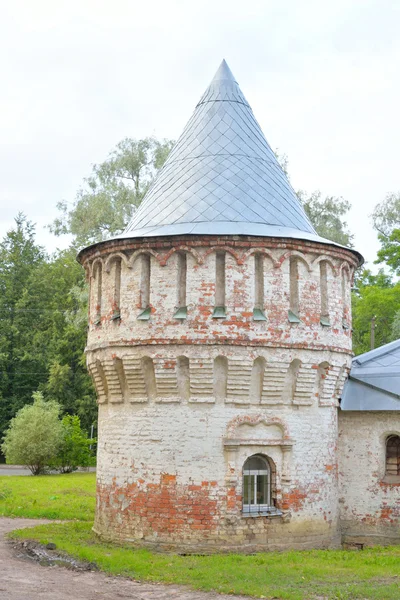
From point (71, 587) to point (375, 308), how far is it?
84.7 feet

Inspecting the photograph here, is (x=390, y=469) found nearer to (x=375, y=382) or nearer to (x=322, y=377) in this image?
(x=375, y=382)

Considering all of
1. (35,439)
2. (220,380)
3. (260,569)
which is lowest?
(260,569)

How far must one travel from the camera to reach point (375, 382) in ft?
51.0

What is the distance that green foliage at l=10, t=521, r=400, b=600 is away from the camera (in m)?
10.4

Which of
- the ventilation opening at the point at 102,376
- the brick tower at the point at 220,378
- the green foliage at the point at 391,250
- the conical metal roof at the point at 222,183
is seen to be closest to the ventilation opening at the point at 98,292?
the brick tower at the point at 220,378

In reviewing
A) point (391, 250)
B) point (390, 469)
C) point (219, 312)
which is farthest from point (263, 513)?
point (391, 250)

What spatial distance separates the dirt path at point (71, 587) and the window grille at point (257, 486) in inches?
119

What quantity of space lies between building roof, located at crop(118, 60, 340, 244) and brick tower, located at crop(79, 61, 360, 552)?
0.22 ft

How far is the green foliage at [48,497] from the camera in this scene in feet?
61.8

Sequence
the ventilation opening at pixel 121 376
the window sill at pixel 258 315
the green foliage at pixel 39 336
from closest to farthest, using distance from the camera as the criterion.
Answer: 1. the window sill at pixel 258 315
2. the ventilation opening at pixel 121 376
3. the green foliage at pixel 39 336

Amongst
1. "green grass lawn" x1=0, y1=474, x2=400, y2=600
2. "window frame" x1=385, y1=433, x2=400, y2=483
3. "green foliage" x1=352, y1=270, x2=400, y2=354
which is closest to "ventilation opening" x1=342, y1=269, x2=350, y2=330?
"window frame" x1=385, y1=433, x2=400, y2=483

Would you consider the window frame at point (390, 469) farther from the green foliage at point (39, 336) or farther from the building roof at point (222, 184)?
the green foliage at point (39, 336)

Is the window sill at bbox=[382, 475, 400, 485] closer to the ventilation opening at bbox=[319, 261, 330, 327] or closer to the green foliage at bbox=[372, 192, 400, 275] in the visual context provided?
the ventilation opening at bbox=[319, 261, 330, 327]

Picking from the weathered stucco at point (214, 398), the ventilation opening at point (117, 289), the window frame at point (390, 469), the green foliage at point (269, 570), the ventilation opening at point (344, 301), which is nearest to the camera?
the green foliage at point (269, 570)
